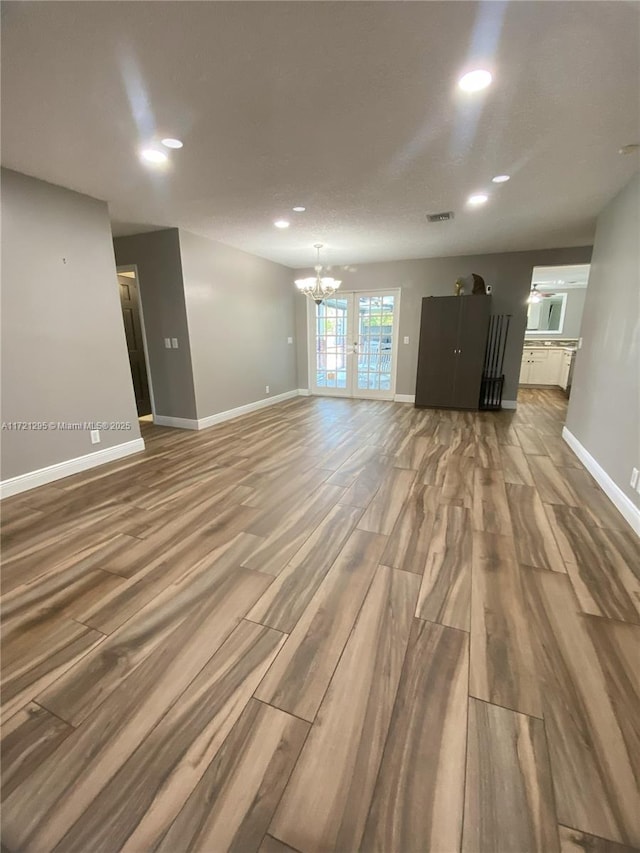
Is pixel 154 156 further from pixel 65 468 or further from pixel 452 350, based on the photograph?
pixel 452 350

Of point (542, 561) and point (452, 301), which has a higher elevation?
point (452, 301)

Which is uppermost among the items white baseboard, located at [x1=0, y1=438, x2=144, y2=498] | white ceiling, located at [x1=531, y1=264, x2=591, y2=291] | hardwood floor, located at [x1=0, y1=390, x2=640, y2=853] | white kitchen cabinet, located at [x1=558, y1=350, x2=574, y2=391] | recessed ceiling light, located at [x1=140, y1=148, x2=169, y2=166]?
recessed ceiling light, located at [x1=140, y1=148, x2=169, y2=166]

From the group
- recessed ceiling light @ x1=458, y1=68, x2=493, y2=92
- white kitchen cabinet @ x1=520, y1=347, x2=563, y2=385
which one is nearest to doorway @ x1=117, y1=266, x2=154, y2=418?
recessed ceiling light @ x1=458, y1=68, x2=493, y2=92

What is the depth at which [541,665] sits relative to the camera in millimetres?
1386

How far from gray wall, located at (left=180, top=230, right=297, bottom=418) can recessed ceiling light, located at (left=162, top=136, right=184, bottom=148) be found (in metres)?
2.12

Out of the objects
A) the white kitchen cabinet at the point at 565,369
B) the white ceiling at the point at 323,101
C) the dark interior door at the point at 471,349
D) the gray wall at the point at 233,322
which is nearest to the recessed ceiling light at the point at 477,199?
the white ceiling at the point at 323,101

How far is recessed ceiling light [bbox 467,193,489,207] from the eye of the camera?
317cm

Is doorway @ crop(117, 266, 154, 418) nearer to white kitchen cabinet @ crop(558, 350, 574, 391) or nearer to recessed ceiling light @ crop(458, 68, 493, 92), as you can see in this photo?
recessed ceiling light @ crop(458, 68, 493, 92)

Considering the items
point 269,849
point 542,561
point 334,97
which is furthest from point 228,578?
point 334,97

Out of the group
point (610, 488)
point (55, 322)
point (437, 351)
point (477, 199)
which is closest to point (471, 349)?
point (437, 351)

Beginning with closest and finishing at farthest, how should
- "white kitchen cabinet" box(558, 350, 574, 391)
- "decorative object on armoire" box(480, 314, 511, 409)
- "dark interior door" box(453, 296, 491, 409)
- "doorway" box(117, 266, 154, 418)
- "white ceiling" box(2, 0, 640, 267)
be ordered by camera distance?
1. "white ceiling" box(2, 0, 640, 267)
2. "doorway" box(117, 266, 154, 418)
3. "dark interior door" box(453, 296, 491, 409)
4. "decorative object on armoire" box(480, 314, 511, 409)
5. "white kitchen cabinet" box(558, 350, 574, 391)

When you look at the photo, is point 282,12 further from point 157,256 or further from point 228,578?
point 157,256

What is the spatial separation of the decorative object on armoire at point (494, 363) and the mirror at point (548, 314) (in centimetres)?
334

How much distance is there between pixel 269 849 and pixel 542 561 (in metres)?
1.83
